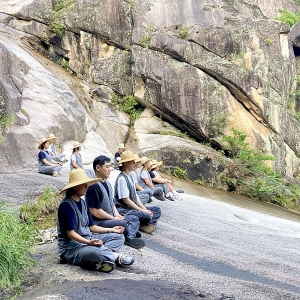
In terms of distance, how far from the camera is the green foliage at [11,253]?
471 centimetres

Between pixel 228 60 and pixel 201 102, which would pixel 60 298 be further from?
pixel 228 60

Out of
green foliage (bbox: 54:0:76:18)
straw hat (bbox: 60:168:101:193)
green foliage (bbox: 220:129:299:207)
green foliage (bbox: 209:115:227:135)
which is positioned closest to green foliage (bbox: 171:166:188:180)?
green foliage (bbox: 220:129:299:207)

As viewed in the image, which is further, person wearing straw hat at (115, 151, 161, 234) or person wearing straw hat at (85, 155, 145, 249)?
person wearing straw hat at (115, 151, 161, 234)

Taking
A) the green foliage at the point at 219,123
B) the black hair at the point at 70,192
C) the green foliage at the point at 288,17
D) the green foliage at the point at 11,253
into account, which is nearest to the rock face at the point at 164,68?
the green foliage at the point at 219,123

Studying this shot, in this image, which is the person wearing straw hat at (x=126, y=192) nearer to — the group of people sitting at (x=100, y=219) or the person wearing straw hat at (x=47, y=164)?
the group of people sitting at (x=100, y=219)

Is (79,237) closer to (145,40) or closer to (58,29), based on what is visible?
(145,40)

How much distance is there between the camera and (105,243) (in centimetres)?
574

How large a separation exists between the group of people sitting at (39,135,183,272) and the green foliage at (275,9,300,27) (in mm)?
29326

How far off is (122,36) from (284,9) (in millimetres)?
16372

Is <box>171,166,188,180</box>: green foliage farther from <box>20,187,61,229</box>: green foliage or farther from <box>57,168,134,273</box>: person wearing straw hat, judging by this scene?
<box>57,168,134,273</box>: person wearing straw hat

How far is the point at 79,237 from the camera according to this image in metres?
5.15

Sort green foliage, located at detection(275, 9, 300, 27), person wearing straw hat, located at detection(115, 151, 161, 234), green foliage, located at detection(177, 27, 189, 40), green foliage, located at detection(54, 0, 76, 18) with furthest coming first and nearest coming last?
green foliage, located at detection(275, 9, 300, 27)
green foliage, located at detection(54, 0, 76, 18)
green foliage, located at detection(177, 27, 189, 40)
person wearing straw hat, located at detection(115, 151, 161, 234)

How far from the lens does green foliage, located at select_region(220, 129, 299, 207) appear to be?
19.2m

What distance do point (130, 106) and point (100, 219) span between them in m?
19.2
